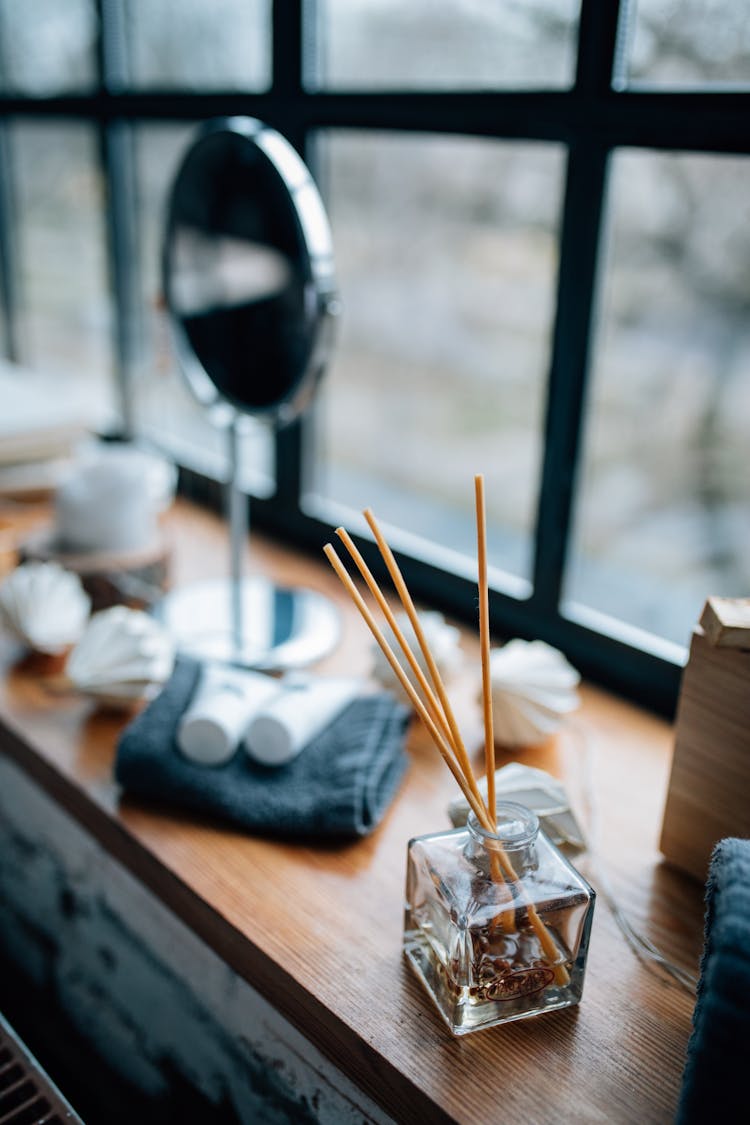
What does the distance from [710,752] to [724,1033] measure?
0.28 m

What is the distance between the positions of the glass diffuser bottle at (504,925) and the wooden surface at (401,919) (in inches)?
0.8

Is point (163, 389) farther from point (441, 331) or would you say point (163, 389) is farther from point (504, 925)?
point (504, 925)

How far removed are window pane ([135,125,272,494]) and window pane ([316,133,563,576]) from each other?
0.17 m

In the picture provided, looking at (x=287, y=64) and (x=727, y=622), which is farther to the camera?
(x=287, y=64)

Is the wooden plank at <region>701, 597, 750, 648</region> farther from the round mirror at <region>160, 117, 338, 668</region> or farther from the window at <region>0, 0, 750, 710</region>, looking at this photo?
the round mirror at <region>160, 117, 338, 668</region>

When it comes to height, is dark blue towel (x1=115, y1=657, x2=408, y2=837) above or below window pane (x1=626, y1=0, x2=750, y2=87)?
below

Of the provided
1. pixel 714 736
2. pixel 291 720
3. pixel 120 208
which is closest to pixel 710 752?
pixel 714 736

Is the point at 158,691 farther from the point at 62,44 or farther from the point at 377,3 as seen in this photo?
the point at 62,44

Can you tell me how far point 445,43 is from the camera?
1.21 m

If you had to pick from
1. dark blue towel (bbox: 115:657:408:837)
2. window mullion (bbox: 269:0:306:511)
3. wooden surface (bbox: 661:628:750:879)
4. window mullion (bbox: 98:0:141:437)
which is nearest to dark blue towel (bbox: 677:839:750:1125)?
wooden surface (bbox: 661:628:750:879)

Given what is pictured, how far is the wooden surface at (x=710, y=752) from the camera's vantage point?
0.80m

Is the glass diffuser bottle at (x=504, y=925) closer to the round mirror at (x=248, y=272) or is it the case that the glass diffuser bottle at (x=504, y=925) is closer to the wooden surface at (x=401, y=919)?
the wooden surface at (x=401, y=919)

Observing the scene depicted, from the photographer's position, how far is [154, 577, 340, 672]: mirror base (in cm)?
120

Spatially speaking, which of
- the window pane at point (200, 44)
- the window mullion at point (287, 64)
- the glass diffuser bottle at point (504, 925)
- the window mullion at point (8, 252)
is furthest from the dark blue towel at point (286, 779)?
the window mullion at point (8, 252)
